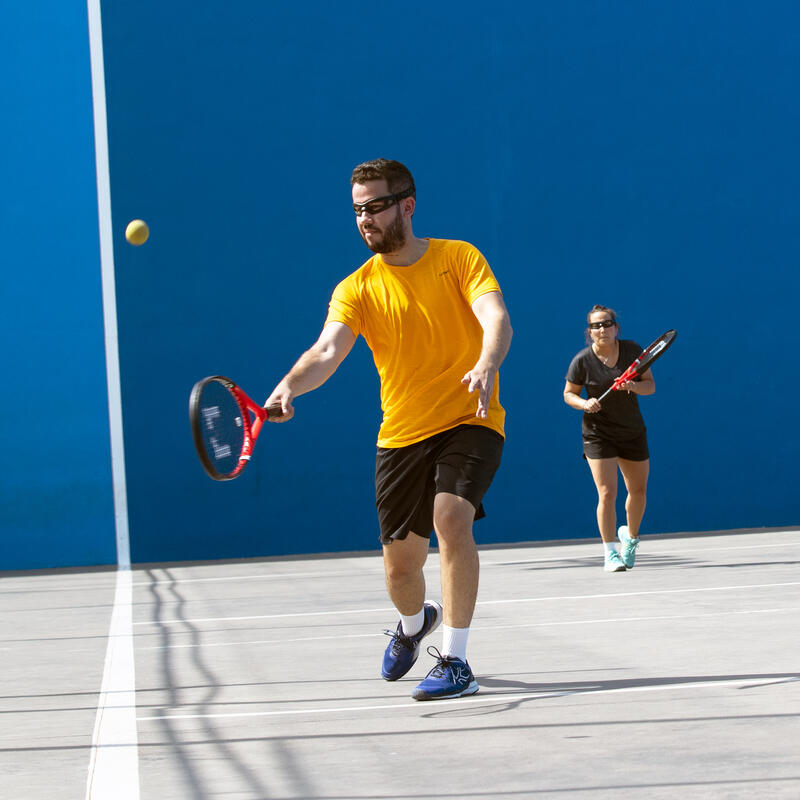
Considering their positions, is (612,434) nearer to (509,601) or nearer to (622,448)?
(622,448)

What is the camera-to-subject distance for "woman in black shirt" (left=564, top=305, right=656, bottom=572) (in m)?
7.43

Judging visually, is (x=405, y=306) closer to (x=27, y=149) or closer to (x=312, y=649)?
(x=312, y=649)

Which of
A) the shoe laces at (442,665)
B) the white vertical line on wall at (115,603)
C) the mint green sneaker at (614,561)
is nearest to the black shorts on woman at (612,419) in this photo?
the mint green sneaker at (614,561)

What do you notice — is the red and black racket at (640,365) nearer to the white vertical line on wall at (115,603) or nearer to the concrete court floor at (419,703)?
the concrete court floor at (419,703)

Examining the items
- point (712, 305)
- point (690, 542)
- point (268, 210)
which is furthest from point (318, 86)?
point (690, 542)

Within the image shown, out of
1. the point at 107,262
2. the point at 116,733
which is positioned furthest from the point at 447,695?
the point at 107,262

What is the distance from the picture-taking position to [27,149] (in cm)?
950

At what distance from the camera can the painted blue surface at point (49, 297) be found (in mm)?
9477

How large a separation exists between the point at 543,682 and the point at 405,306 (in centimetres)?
126

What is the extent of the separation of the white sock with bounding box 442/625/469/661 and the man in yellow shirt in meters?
0.07

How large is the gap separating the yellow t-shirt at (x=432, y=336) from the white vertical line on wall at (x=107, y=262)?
18.5 feet

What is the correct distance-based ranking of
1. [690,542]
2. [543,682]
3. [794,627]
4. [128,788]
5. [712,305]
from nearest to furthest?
[128,788] → [543,682] → [794,627] → [690,542] → [712,305]

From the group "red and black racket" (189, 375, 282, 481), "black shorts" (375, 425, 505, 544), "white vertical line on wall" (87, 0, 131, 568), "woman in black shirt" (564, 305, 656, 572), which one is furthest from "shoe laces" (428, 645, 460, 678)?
"white vertical line on wall" (87, 0, 131, 568)

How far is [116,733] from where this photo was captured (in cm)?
351
